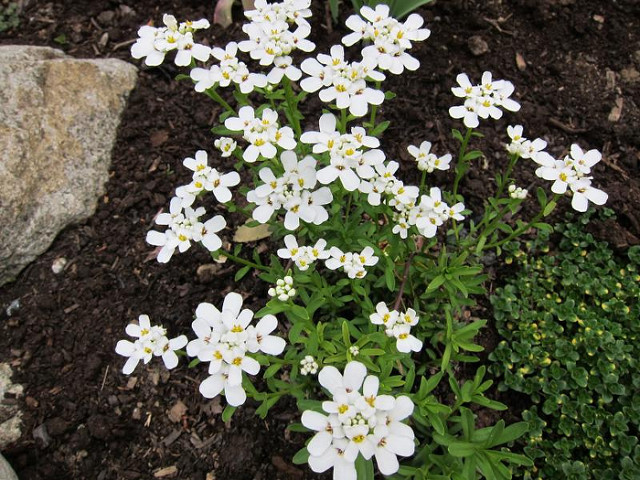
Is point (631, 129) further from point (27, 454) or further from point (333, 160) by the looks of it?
point (27, 454)

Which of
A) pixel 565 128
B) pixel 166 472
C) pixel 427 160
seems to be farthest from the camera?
pixel 565 128

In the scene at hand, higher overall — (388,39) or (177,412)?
(388,39)

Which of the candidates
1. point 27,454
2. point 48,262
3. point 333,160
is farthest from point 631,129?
point 27,454

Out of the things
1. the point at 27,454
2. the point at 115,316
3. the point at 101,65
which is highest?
the point at 101,65

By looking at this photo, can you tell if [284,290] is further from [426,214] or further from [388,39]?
[388,39]

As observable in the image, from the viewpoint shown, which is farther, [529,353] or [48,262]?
[48,262]

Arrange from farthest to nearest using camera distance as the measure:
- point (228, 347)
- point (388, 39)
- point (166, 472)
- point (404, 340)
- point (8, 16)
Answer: point (8, 16), point (166, 472), point (388, 39), point (404, 340), point (228, 347)

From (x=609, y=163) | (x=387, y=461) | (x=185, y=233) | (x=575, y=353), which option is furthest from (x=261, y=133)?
(x=609, y=163)

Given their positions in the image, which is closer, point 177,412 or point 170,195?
point 177,412
